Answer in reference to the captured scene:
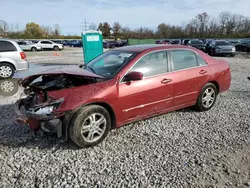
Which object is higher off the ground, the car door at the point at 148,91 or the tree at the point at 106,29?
the tree at the point at 106,29

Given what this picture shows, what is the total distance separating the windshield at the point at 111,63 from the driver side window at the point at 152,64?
207mm

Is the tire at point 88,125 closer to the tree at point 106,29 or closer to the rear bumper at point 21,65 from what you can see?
the rear bumper at point 21,65

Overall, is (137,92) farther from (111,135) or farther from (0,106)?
(0,106)

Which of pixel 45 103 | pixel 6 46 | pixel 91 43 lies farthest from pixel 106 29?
pixel 45 103

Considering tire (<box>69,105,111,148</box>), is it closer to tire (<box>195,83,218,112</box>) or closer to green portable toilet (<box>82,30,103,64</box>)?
tire (<box>195,83,218,112</box>)

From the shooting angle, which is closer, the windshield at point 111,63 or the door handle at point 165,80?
the windshield at point 111,63

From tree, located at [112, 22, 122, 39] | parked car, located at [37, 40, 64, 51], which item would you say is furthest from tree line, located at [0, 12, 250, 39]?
parked car, located at [37, 40, 64, 51]

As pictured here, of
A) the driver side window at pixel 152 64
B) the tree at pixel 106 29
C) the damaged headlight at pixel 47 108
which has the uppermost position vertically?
the tree at pixel 106 29

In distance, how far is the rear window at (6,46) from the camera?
8219 millimetres

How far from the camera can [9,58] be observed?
27.0 feet

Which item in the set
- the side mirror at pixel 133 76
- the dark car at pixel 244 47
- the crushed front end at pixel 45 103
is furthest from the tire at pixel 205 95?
the dark car at pixel 244 47

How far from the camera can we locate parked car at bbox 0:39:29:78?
26.8 feet

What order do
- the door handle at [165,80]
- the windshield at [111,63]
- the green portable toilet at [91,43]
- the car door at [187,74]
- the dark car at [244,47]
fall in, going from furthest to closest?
the dark car at [244,47] < the green portable toilet at [91,43] < the car door at [187,74] < the door handle at [165,80] < the windshield at [111,63]

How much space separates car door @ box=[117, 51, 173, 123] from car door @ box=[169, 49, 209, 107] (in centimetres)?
19
